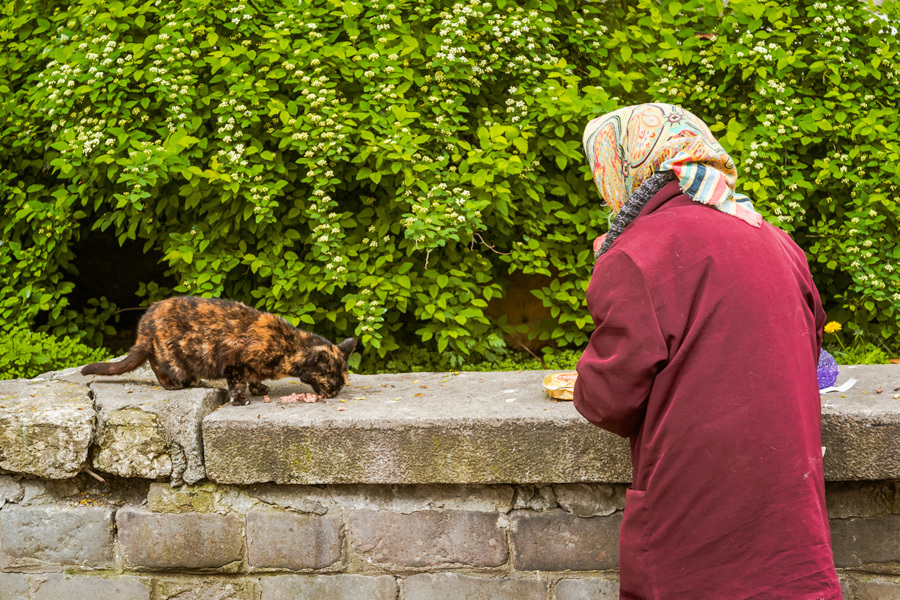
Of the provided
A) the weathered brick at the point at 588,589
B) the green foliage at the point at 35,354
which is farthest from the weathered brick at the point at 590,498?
the green foliage at the point at 35,354

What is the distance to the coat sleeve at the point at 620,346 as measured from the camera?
196cm

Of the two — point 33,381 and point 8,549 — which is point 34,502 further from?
point 33,381

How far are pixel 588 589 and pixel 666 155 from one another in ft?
5.78

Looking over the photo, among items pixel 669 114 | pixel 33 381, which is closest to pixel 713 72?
pixel 669 114

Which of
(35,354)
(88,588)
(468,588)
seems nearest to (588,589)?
(468,588)

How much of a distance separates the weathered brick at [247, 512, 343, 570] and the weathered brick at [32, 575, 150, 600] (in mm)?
515

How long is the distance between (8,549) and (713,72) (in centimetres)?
457

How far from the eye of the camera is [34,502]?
125 inches

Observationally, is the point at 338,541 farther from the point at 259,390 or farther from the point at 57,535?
the point at 57,535

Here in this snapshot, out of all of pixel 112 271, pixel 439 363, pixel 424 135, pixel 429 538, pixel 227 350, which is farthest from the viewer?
pixel 112 271

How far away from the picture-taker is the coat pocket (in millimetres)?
2092

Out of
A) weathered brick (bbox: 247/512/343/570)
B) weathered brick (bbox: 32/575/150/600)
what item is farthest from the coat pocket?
weathered brick (bbox: 32/575/150/600)

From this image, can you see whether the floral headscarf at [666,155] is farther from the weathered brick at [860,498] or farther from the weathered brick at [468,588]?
the weathered brick at [468,588]

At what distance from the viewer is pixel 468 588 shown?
3010mm
